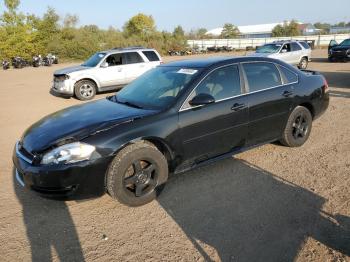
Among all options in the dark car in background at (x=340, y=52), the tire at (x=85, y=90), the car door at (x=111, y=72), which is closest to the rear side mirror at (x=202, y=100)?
the tire at (x=85, y=90)

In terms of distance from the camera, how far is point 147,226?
136 inches

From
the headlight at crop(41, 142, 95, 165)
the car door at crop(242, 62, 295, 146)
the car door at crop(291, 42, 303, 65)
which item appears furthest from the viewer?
the car door at crop(291, 42, 303, 65)

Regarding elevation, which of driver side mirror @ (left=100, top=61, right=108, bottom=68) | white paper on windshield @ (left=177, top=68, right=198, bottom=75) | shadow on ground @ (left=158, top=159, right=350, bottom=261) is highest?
white paper on windshield @ (left=177, top=68, right=198, bottom=75)

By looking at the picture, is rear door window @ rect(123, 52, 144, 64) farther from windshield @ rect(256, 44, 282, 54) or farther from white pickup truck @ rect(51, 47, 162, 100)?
windshield @ rect(256, 44, 282, 54)

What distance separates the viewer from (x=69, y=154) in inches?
136

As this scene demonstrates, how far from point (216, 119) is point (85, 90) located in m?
8.34

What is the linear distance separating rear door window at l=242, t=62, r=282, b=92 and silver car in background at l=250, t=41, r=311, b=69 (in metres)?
11.8

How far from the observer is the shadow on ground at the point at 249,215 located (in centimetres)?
304

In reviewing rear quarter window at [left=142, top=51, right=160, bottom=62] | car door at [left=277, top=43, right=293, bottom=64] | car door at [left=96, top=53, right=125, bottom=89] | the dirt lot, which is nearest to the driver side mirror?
car door at [left=96, top=53, right=125, bottom=89]

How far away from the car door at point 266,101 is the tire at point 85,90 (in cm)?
795

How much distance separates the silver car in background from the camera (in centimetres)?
1670

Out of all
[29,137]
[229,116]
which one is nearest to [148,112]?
[229,116]

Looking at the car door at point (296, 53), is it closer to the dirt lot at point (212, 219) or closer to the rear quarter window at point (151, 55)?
the rear quarter window at point (151, 55)

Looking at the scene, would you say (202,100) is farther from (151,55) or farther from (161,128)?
(151,55)
